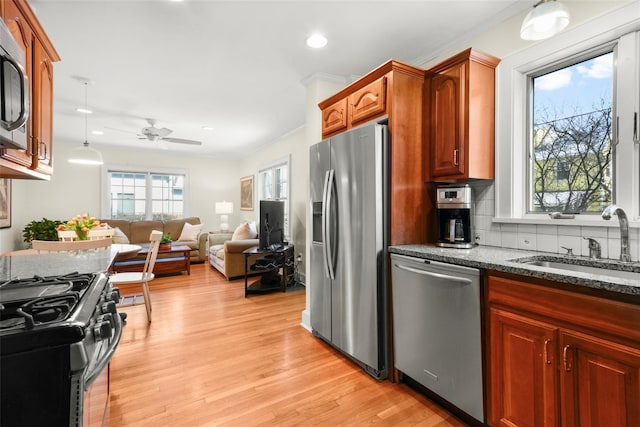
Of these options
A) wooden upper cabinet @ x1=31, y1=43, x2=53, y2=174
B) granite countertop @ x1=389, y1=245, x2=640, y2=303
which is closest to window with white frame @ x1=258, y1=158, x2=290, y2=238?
granite countertop @ x1=389, y1=245, x2=640, y2=303

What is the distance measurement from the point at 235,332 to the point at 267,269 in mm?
1554

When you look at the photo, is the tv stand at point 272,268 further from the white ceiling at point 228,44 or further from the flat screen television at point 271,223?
the white ceiling at point 228,44

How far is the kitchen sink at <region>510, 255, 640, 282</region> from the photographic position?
4.94 ft

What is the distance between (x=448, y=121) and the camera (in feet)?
7.07

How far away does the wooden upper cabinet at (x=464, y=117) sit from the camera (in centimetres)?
205


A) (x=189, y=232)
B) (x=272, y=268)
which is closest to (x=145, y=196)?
(x=189, y=232)

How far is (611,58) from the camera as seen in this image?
5.73 ft

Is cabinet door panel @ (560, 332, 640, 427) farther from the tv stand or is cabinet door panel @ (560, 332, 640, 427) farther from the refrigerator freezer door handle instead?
the tv stand

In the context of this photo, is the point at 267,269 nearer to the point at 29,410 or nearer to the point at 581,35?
the point at 29,410

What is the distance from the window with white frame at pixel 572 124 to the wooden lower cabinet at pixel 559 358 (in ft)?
2.56

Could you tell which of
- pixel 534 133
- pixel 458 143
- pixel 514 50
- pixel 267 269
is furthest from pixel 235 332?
pixel 514 50

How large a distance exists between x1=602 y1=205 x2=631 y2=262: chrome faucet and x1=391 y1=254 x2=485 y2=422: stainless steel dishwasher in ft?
2.31

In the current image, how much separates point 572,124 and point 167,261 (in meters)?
5.79

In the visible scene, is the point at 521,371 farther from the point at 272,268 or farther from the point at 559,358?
the point at 272,268
